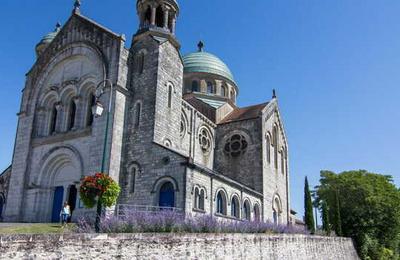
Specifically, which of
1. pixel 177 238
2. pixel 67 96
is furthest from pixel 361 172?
pixel 177 238

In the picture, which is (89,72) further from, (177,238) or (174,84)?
(177,238)

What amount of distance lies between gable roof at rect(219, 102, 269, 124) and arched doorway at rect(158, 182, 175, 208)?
1577 centimetres

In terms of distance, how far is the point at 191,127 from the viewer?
113 ft

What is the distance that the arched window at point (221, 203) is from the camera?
27953 millimetres

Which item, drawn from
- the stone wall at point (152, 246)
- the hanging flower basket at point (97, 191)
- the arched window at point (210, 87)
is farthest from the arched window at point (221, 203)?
the arched window at point (210, 87)

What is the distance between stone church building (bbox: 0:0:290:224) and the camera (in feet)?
82.6

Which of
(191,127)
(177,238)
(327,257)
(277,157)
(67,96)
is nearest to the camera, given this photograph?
(177,238)

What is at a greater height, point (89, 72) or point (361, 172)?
point (89, 72)

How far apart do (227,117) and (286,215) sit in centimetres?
1205

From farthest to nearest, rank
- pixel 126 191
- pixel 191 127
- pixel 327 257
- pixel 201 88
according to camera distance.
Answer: pixel 201 88 < pixel 191 127 < pixel 327 257 < pixel 126 191

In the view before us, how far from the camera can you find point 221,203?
28328mm

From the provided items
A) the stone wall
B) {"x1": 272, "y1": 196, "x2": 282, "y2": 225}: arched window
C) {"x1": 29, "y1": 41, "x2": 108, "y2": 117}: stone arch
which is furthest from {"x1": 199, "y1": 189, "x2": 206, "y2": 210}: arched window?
{"x1": 272, "y1": 196, "x2": 282, "y2": 225}: arched window

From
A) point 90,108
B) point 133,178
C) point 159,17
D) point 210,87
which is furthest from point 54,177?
point 210,87

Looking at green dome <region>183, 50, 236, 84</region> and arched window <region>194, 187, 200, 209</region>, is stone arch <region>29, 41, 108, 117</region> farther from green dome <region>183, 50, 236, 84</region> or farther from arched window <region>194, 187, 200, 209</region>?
green dome <region>183, 50, 236, 84</region>
